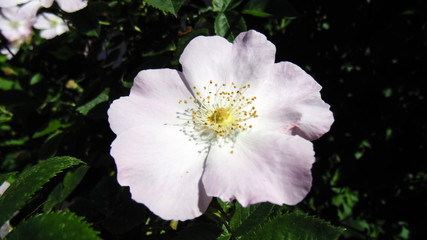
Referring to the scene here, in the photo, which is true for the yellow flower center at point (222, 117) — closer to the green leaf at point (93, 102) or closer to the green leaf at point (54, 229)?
the green leaf at point (93, 102)

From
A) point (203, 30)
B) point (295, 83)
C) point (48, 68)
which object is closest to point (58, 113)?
point (48, 68)

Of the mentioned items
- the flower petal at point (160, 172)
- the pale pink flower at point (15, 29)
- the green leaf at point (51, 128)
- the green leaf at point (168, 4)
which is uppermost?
the green leaf at point (168, 4)

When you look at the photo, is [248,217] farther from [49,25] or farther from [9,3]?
[49,25]

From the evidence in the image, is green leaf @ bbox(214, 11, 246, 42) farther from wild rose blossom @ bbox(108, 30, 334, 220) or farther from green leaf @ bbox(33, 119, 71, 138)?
green leaf @ bbox(33, 119, 71, 138)

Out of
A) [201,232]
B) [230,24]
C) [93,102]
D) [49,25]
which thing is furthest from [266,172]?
[49,25]

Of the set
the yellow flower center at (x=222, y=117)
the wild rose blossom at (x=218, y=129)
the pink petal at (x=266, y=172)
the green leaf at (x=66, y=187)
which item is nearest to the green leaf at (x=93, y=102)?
the green leaf at (x=66, y=187)

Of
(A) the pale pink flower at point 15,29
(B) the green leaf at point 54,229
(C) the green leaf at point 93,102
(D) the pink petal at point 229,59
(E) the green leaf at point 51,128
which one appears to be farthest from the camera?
(A) the pale pink flower at point 15,29

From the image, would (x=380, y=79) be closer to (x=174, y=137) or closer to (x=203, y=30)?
(x=203, y=30)
